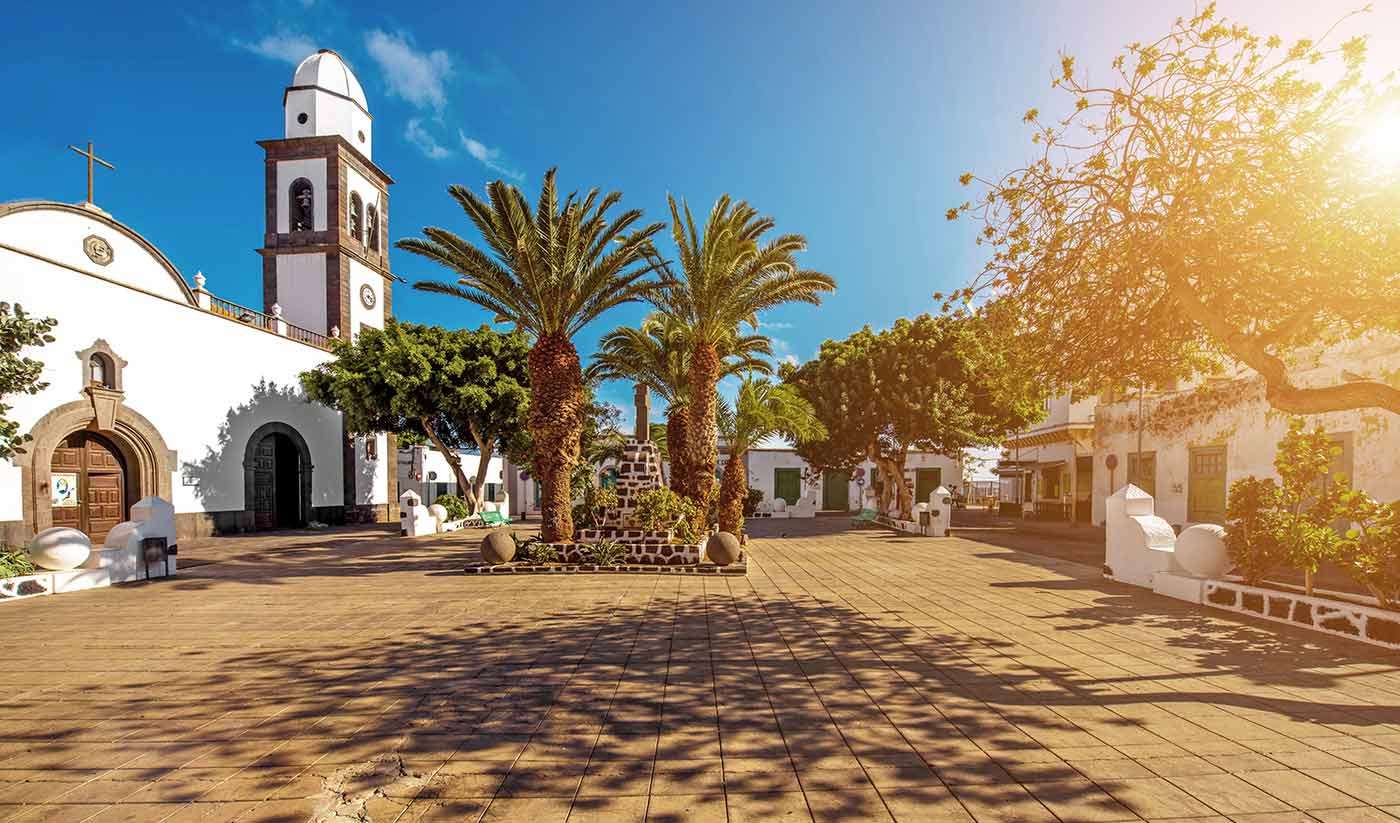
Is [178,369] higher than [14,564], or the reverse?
[178,369]

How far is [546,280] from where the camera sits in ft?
44.8

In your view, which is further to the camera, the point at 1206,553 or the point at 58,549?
the point at 58,549

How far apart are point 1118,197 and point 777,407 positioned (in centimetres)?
1320

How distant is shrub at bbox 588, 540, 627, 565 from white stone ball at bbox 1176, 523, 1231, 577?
927 cm

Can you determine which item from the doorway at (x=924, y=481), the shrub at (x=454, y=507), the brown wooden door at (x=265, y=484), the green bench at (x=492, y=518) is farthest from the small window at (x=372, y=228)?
the doorway at (x=924, y=481)

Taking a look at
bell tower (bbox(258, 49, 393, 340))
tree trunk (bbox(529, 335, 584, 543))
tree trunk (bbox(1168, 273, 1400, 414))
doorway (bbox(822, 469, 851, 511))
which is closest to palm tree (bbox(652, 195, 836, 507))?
tree trunk (bbox(529, 335, 584, 543))

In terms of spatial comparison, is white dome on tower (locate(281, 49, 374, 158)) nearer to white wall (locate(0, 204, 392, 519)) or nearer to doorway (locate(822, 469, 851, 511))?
white wall (locate(0, 204, 392, 519))

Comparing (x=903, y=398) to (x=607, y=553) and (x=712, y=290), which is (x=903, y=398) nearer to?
(x=712, y=290)

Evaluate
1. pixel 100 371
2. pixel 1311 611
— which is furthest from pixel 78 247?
pixel 1311 611

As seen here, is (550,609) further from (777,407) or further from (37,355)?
(37,355)

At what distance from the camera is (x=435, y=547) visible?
55.7 ft

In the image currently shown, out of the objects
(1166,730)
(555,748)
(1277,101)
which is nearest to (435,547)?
(555,748)

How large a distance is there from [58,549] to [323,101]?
25817 millimetres

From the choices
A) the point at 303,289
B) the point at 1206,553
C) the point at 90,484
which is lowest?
the point at 1206,553
